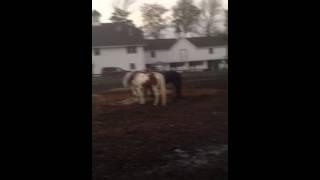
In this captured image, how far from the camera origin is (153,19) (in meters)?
2.89

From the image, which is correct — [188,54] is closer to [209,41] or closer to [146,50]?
[209,41]

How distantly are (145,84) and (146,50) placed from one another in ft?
0.83

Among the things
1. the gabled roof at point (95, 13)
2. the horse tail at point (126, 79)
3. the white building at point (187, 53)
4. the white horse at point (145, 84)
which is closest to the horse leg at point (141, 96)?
the white horse at point (145, 84)

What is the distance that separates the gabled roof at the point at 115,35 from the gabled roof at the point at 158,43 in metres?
0.05

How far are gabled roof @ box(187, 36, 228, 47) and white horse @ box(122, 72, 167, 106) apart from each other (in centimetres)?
36

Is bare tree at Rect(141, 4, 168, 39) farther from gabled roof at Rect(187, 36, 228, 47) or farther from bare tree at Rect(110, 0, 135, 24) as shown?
gabled roof at Rect(187, 36, 228, 47)

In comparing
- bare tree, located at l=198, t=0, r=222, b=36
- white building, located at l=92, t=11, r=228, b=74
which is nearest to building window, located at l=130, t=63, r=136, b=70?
white building, located at l=92, t=11, r=228, b=74

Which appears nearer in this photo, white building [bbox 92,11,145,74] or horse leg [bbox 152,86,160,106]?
white building [bbox 92,11,145,74]

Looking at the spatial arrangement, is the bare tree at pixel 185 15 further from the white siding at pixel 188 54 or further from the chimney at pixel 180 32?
the white siding at pixel 188 54

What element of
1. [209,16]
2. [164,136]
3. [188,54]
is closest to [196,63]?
[188,54]

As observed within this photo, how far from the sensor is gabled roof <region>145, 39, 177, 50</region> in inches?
115
